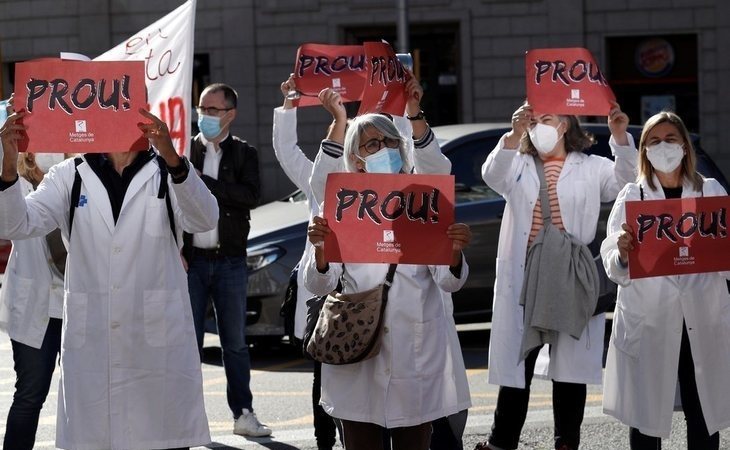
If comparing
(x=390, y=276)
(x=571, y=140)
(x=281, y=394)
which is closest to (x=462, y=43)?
(x=281, y=394)

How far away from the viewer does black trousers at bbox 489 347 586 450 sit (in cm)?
704

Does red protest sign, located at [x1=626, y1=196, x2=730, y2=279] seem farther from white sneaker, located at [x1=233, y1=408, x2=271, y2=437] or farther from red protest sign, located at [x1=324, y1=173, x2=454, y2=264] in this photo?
white sneaker, located at [x1=233, y1=408, x2=271, y2=437]

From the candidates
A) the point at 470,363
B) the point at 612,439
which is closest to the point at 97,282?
the point at 612,439

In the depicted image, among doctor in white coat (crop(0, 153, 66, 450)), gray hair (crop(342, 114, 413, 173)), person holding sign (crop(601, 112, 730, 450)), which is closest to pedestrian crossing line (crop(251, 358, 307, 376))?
doctor in white coat (crop(0, 153, 66, 450))

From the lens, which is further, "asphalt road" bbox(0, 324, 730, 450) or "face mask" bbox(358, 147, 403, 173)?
"asphalt road" bbox(0, 324, 730, 450)

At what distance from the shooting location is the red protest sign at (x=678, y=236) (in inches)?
231

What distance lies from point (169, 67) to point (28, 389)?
1718 millimetres

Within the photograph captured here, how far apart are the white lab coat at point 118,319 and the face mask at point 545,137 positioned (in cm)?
221

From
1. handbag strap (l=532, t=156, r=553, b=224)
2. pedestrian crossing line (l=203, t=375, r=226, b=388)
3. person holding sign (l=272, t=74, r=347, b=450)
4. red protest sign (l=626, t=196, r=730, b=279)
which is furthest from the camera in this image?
pedestrian crossing line (l=203, t=375, r=226, b=388)

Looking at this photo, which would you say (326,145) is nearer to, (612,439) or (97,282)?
(97,282)

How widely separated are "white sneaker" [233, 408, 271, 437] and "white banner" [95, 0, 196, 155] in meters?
1.65

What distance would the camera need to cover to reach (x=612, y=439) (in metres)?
7.62

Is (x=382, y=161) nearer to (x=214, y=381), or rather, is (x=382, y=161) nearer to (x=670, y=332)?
(x=670, y=332)

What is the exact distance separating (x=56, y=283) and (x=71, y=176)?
1.16 metres
